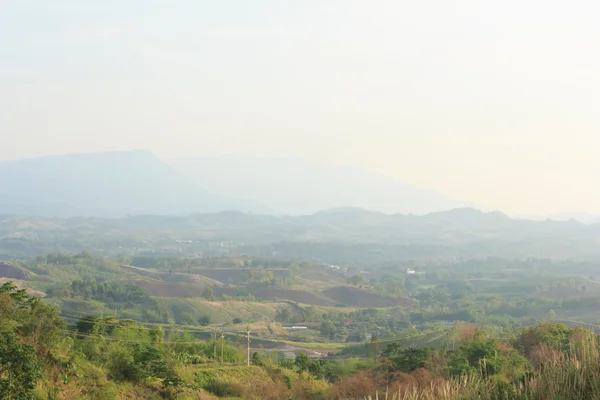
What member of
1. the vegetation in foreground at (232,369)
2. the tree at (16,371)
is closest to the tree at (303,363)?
the vegetation in foreground at (232,369)

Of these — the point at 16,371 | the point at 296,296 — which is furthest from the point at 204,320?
the point at 16,371

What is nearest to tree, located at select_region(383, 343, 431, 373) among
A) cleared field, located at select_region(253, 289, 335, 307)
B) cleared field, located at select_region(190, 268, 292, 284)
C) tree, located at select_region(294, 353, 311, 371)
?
tree, located at select_region(294, 353, 311, 371)

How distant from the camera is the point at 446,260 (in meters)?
184

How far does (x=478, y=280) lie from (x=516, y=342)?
99.6 metres

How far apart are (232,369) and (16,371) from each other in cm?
1489

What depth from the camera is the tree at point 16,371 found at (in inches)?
676

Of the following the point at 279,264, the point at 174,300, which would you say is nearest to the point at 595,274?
the point at 279,264

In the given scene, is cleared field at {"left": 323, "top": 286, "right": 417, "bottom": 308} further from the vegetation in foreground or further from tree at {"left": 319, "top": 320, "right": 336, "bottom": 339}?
the vegetation in foreground

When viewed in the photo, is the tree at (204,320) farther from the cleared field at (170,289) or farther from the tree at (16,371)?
the tree at (16,371)

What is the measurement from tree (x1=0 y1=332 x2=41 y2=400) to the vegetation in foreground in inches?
1.1

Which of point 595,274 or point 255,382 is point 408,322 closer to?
point 255,382

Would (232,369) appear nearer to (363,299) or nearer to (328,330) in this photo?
(328,330)

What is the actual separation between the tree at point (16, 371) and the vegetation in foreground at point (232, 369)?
27mm

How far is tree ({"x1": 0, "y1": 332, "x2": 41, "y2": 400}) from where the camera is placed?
56.3ft
